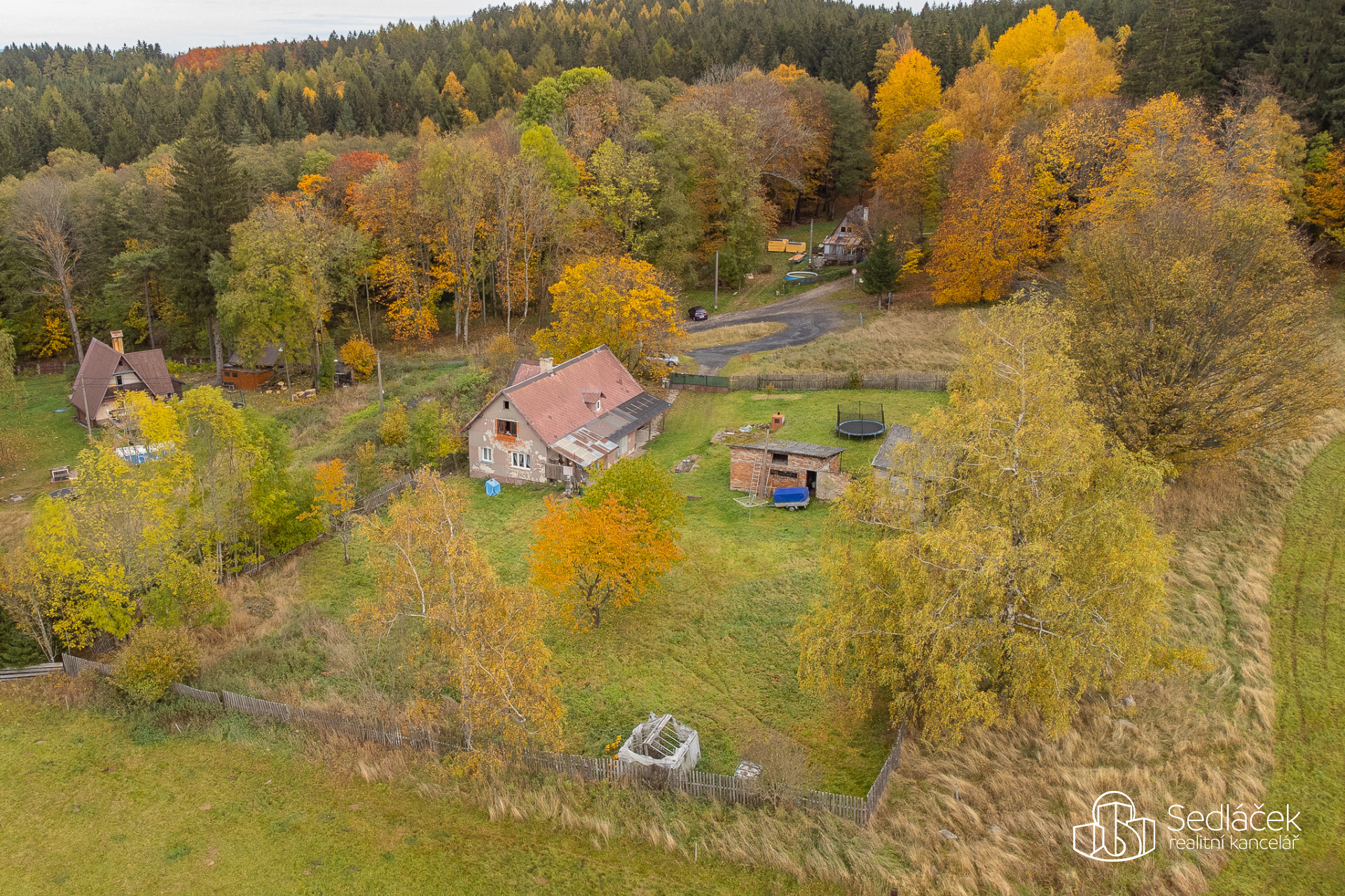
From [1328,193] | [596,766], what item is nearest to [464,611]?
[596,766]

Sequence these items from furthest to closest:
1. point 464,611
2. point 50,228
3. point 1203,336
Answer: point 50,228 < point 1203,336 < point 464,611

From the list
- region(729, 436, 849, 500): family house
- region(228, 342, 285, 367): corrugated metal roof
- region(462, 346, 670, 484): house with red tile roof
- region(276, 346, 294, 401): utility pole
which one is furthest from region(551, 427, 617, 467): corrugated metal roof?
region(228, 342, 285, 367): corrugated metal roof

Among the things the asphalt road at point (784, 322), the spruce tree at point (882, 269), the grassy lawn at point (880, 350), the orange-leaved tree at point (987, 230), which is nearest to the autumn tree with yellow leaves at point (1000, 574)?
the grassy lawn at point (880, 350)

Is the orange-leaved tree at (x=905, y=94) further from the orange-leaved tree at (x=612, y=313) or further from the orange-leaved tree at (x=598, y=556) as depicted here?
the orange-leaved tree at (x=598, y=556)

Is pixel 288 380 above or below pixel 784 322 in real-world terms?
below

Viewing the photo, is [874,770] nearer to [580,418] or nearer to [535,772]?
[535,772]

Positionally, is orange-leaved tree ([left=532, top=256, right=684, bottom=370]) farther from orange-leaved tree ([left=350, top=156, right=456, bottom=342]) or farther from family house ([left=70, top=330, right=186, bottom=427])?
family house ([left=70, top=330, right=186, bottom=427])

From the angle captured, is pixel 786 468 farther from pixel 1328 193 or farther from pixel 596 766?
pixel 1328 193
